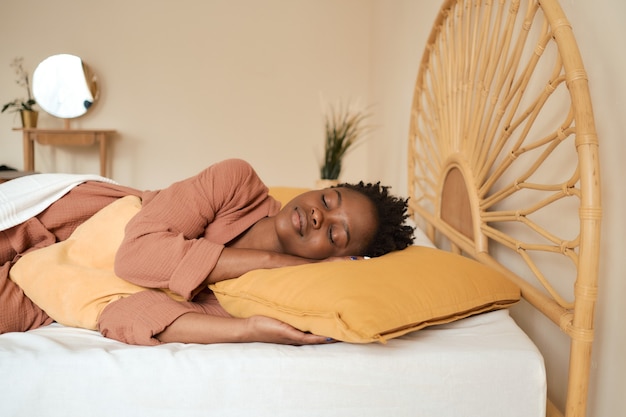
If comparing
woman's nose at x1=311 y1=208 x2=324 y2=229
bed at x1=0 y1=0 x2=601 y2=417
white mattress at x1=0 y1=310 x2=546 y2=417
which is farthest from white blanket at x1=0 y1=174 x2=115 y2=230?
woman's nose at x1=311 y1=208 x2=324 y2=229

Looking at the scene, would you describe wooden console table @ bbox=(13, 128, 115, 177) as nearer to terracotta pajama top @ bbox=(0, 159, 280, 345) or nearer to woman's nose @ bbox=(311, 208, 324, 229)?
terracotta pajama top @ bbox=(0, 159, 280, 345)

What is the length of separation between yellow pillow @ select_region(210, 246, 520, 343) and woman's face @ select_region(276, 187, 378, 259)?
0.41 ft

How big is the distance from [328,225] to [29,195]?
89cm

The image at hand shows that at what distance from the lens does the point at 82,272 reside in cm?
133

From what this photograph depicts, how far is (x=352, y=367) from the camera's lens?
3.20 ft

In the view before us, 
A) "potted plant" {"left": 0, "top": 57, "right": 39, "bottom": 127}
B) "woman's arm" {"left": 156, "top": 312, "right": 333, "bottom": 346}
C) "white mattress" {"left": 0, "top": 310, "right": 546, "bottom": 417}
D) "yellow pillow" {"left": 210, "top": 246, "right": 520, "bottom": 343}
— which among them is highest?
"potted plant" {"left": 0, "top": 57, "right": 39, "bottom": 127}

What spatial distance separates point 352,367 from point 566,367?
56 cm

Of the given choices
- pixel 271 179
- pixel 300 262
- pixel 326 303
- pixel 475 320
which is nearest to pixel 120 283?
pixel 300 262

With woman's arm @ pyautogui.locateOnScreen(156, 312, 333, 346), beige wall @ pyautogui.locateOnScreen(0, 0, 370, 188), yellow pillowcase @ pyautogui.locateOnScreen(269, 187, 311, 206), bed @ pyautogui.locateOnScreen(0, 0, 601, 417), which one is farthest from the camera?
beige wall @ pyautogui.locateOnScreen(0, 0, 370, 188)

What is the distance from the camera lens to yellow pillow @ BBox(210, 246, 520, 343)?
0.99 m

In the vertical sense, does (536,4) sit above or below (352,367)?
above

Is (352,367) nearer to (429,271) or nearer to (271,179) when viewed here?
(429,271)

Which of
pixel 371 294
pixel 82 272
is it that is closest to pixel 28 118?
pixel 82 272

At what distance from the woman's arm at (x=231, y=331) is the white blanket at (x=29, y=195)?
2.38ft
